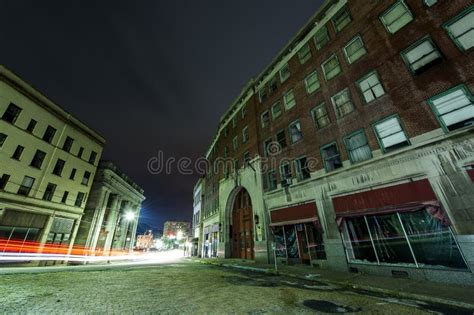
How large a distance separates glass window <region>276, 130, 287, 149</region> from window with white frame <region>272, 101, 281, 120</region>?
2.17 metres

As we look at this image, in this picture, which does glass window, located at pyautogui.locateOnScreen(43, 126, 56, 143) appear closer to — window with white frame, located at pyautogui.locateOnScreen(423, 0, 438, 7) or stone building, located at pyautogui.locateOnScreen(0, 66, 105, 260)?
stone building, located at pyautogui.locateOnScreen(0, 66, 105, 260)

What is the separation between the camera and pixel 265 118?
24047 millimetres

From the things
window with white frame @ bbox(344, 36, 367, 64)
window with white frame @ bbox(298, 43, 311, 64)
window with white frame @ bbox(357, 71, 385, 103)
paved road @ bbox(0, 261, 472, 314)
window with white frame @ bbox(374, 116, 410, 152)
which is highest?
window with white frame @ bbox(298, 43, 311, 64)

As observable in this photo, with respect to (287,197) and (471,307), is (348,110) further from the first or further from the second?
(471,307)

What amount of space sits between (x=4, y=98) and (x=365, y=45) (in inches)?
1380

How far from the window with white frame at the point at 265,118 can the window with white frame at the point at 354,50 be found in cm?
968

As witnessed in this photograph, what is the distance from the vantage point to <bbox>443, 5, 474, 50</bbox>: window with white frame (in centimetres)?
1040

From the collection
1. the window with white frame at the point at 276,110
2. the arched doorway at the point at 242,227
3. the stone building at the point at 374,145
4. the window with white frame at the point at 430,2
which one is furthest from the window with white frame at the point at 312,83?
the arched doorway at the point at 242,227

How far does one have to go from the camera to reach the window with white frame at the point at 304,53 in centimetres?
1977

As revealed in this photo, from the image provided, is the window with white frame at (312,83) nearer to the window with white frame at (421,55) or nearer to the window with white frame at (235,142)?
the window with white frame at (421,55)

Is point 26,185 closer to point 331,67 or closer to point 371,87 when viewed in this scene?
point 331,67

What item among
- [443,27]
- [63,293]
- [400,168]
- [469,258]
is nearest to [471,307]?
[469,258]

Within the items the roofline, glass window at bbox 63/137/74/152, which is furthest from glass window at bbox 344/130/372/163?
glass window at bbox 63/137/74/152

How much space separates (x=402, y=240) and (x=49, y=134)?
37916mm
